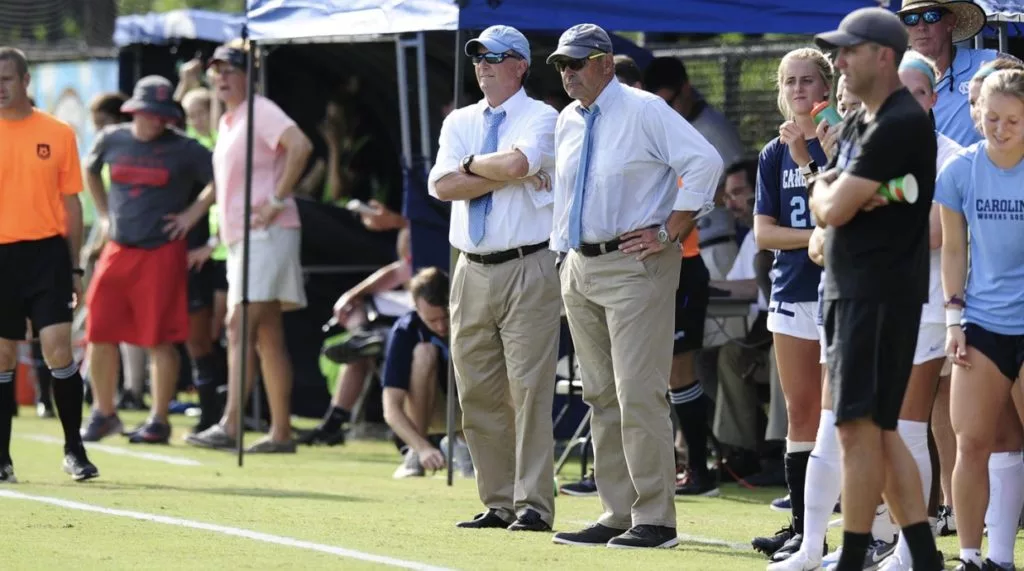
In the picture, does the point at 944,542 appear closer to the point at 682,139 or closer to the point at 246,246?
the point at 682,139

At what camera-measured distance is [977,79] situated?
7188mm

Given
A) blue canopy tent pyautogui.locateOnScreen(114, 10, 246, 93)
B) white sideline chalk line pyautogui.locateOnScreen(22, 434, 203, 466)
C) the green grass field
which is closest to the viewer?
the green grass field

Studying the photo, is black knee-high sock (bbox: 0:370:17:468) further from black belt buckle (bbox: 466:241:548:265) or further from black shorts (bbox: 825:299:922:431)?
black shorts (bbox: 825:299:922:431)

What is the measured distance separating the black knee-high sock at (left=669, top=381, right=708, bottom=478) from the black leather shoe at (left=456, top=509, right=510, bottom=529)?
2.09 meters

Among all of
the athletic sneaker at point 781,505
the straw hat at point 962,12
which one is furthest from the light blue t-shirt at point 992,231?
the athletic sneaker at point 781,505

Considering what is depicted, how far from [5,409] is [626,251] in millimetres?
4234

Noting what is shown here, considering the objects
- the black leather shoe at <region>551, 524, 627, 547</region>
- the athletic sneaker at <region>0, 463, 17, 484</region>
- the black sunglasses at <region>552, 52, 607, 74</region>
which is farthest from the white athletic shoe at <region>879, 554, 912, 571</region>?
the athletic sneaker at <region>0, 463, 17, 484</region>

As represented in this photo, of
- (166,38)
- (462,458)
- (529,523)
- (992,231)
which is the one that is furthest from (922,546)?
(166,38)

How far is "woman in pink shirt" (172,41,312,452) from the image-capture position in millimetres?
12477

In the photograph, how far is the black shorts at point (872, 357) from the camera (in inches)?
225

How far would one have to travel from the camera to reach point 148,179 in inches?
515

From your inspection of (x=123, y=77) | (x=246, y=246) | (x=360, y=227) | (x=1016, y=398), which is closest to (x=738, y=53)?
(x=360, y=227)

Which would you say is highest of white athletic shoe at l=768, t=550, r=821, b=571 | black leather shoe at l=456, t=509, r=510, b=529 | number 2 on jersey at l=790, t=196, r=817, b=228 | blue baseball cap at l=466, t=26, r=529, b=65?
blue baseball cap at l=466, t=26, r=529, b=65

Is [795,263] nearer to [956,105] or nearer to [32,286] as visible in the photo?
[956,105]
